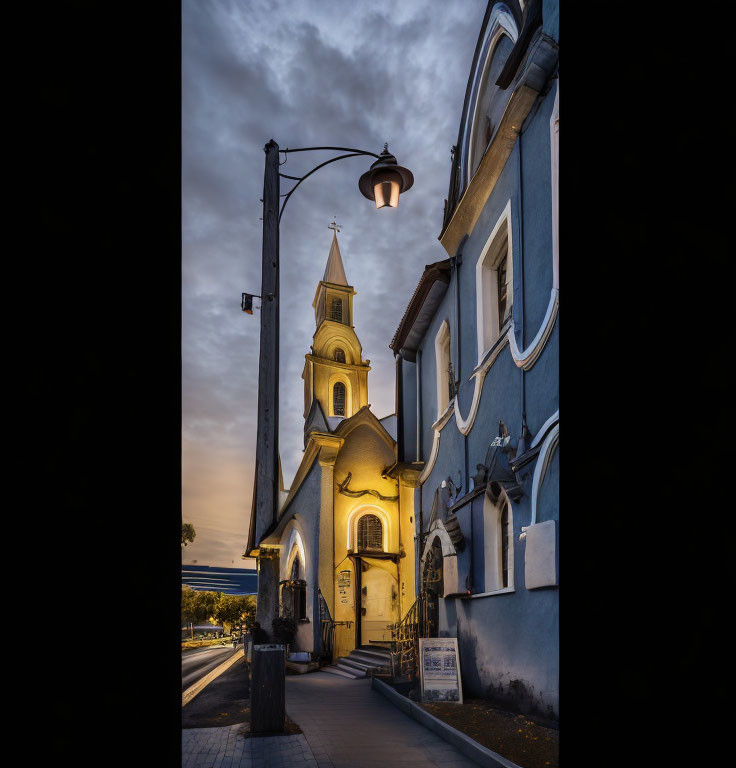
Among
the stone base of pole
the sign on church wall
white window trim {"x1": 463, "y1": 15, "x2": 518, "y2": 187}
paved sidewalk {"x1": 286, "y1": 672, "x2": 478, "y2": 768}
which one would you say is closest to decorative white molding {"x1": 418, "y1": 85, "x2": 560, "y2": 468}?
white window trim {"x1": 463, "y1": 15, "x2": 518, "y2": 187}

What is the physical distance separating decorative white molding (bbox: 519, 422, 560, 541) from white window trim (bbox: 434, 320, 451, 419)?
5.95 meters

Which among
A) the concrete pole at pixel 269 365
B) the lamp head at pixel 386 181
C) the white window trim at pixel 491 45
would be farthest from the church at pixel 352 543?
the concrete pole at pixel 269 365

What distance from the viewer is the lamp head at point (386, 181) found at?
7.39 meters

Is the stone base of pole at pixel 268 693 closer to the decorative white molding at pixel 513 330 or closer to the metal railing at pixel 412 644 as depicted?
the decorative white molding at pixel 513 330

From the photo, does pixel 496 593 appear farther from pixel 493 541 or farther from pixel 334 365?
pixel 334 365

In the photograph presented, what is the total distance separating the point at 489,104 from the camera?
12422mm

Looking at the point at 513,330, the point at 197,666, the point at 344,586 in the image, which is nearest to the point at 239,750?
the point at 513,330

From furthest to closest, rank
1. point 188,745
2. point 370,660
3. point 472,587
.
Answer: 1. point 370,660
2. point 472,587
3. point 188,745

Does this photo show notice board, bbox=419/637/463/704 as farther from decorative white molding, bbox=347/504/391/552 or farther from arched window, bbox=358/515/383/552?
arched window, bbox=358/515/383/552
